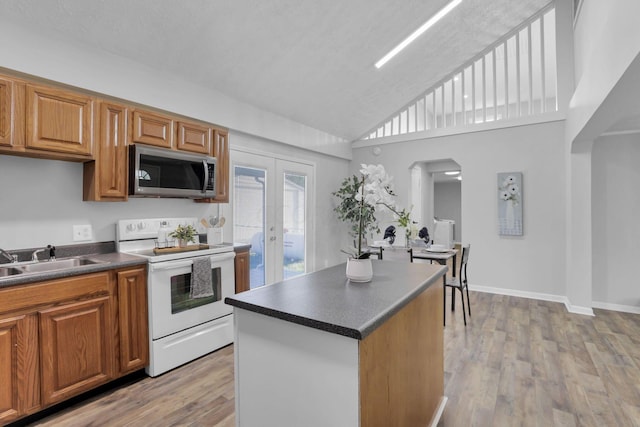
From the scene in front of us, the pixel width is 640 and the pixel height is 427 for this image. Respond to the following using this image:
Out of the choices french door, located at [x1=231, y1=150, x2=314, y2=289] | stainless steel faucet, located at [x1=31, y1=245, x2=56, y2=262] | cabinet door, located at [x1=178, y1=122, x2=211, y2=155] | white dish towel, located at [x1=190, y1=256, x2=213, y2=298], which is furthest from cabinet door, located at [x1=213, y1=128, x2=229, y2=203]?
stainless steel faucet, located at [x1=31, y1=245, x2=56, y2=262]

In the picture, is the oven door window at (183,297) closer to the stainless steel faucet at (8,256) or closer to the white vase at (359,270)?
the stainless steel faucet at (8,256)

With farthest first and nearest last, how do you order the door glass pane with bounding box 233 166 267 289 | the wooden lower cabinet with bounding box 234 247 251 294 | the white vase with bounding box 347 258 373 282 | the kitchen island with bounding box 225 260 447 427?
the door glass pane with bounding box 233 166 267 289, the wooden lower cabinet with bounding box 234 247 251 294, the white vase with bounding box 347 258 373 282, the kitchen island with bounding box 225 260 447 427

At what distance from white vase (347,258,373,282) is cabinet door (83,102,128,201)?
1.99 metres

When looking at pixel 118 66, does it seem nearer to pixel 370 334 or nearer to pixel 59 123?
pixel 59 123

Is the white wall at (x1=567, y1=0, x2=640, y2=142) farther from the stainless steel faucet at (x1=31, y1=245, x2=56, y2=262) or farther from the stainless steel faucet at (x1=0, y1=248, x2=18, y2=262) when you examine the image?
the stainless steel faucet at (x1=0, y1=248, x2=18, y2=262)

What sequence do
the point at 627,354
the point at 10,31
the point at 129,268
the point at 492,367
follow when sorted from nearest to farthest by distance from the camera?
the point at 10,31, the point at 129,268, the point at 492,367, the point at 627,354

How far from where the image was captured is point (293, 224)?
15.9 feet

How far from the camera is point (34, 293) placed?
1.88 metres

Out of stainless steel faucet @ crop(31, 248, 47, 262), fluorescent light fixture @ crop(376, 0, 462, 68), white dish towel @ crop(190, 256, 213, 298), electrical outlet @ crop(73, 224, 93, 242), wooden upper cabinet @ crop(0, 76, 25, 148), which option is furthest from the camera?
fluorescent light fixture @ crop(376, 0, 462, 68)

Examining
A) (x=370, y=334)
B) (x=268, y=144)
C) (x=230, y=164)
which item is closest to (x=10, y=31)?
(x=230, y=164)

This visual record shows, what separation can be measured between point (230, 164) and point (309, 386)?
302 cm

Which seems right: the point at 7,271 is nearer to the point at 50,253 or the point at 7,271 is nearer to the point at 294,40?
the point at 50,253

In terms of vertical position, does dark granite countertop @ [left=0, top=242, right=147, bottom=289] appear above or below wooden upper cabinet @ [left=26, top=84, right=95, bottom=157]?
below

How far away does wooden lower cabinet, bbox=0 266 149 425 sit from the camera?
1.81 m
